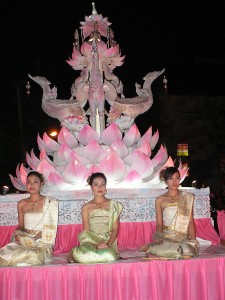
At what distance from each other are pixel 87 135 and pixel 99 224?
45.3 inches

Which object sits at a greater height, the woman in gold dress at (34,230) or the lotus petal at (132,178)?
the lotus petal at (132,178)

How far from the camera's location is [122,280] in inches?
124

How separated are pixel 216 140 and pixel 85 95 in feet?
39.2

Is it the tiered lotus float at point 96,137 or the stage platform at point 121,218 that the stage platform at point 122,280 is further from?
the tiered lotus float at point 96,137

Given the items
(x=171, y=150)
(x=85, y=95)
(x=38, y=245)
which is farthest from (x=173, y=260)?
(x=171, y=150)

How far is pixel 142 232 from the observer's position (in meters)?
4.23

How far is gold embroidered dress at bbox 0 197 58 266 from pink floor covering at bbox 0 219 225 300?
0.15 meters

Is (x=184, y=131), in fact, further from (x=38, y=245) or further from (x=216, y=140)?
(x=38, y=245)

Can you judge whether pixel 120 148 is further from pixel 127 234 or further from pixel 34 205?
pixel 34 205

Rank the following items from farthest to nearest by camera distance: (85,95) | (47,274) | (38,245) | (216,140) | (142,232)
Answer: (216,140)
(85,95)
(142,232)
(38,245)
(47,274)

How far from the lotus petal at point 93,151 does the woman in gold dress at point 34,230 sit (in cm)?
64

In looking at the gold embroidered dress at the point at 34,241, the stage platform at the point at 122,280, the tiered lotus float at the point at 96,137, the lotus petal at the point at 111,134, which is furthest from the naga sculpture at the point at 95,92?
the stage platform at the point at 122,280

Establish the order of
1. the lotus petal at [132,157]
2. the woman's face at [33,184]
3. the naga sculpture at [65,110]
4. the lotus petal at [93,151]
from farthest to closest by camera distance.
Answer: the naga sculpture at [65,110], the lotus petal at [132,157], the lotus petal at [93,151], the woman's face at [33,184]

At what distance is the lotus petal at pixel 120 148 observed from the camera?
438 centimetres
